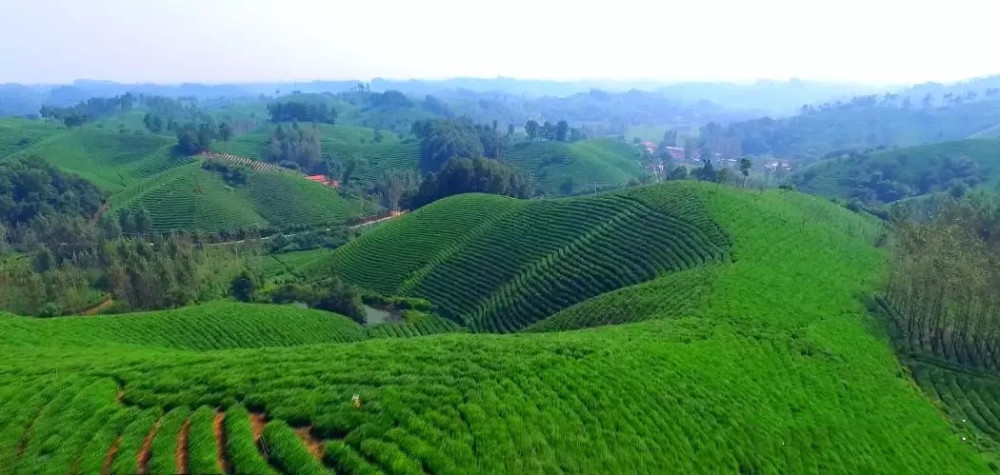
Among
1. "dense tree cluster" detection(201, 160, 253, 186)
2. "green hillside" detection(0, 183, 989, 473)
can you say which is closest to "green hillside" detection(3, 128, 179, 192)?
"dense tree cluster" detection(201, 160, 253, 186)

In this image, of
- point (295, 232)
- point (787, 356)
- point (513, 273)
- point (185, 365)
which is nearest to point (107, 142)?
point (295, 232)

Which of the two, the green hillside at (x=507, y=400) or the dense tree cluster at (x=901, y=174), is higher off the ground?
the green hillside at (x=507, y=400)

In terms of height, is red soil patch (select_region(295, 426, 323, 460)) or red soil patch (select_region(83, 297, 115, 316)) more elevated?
red soil patch (select_region(295, 426, 323, 460))

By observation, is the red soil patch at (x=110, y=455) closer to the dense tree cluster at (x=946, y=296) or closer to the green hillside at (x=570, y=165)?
the dense tree cluster at (x=946, y=296)

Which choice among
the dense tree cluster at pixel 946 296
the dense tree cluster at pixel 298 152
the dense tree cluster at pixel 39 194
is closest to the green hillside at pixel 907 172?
the dense tree cluster at pixel 946 296

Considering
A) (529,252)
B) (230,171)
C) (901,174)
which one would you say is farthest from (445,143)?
(901,174)

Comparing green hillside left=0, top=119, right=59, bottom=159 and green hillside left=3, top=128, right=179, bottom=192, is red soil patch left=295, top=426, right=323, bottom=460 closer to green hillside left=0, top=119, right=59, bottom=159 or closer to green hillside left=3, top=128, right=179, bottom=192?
green hillside left=3, top=128, right=179, bottom=192
